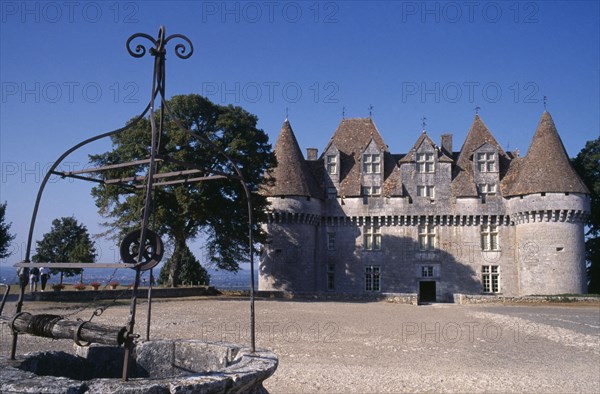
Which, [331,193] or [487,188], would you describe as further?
[331,193]

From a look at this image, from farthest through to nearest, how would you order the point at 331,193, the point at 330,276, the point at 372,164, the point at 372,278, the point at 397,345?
the point at 331,193 → the point at 372,164 → the point at 330,276 → the point at 372,278 → the point at 397,345

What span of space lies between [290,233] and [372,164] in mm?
8667

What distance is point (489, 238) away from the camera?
3700 cm

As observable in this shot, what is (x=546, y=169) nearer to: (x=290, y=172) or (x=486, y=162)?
(x=486, y=162)

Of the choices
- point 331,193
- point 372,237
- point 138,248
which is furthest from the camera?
point 331,193

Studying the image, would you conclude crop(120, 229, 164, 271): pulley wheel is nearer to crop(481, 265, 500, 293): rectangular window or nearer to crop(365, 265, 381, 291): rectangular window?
crop(365, 265, 381, 291): rectangular window

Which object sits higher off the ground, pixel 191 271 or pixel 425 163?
pixel 425 163

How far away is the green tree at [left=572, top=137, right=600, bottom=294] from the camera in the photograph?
3869 cm

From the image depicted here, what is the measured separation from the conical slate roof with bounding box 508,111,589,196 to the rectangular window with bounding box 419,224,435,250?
6.07 metres

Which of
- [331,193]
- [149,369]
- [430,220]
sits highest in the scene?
[331,193]

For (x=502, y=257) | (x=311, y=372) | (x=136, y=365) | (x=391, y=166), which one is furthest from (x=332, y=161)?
(x=136, y=365)

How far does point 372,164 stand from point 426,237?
273 inches

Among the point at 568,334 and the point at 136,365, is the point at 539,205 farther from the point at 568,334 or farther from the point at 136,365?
the point at 136,365

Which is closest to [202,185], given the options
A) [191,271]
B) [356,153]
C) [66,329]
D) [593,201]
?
[191,271]
